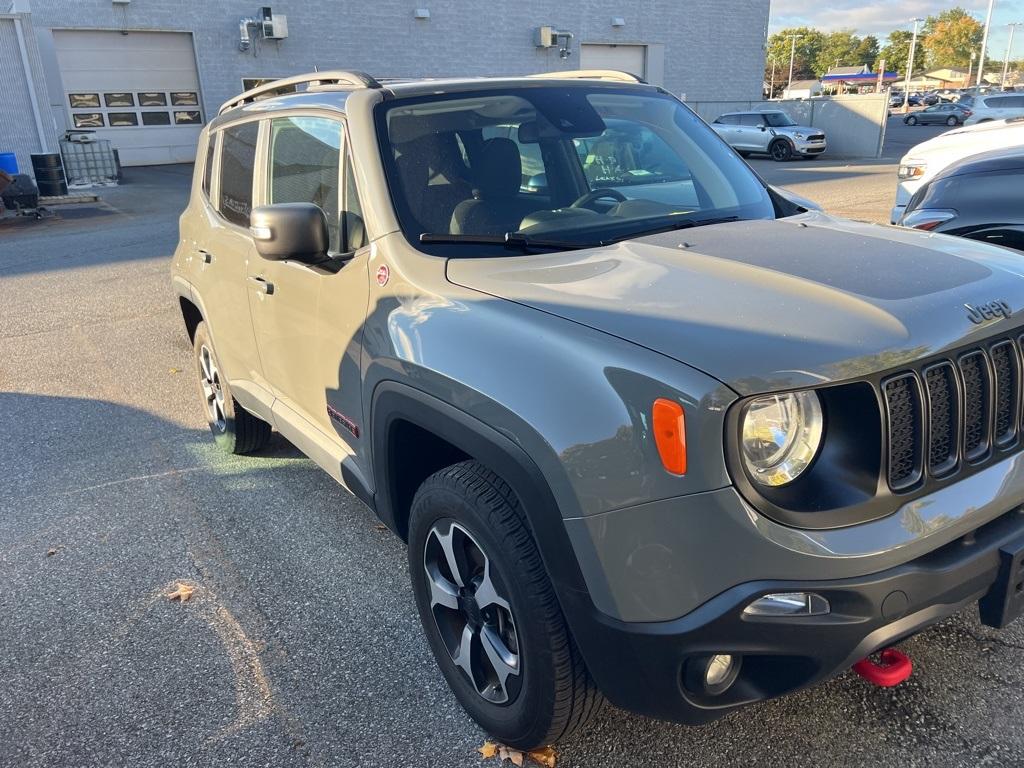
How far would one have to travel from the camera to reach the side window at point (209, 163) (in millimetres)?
4490

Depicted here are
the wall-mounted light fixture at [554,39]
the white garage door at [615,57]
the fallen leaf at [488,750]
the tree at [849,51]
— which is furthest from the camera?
the tree at [849,51]

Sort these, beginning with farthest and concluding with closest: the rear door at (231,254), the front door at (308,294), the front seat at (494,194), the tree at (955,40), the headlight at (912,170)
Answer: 1. the tree at (955,40)
2. the headlight at (912,170)
3. the rear door at (231,254)
4. the front door at (308,294)
5. the front seat at (494,194)

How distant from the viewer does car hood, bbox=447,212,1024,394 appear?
1883 mm

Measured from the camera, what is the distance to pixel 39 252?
1182 cm

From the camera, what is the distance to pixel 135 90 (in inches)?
920

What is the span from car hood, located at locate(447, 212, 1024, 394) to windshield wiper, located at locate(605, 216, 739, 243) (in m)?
0.09

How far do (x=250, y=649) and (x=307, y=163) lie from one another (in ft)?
6.22

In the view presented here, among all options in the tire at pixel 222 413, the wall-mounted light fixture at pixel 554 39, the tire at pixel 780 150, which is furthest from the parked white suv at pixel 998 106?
the tire at pixel 222 413

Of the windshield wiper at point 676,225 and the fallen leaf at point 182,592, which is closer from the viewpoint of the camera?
the windshield wiper at point 676,225

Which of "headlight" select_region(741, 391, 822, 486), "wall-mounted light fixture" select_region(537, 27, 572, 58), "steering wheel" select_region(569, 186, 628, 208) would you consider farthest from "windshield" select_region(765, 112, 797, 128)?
"headlight" select_region(741, 391, 822, 486)

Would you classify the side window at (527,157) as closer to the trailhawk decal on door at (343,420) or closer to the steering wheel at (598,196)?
the steering wheel at (598,196)

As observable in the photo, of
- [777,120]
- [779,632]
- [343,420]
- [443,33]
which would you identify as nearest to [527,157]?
[343,420]

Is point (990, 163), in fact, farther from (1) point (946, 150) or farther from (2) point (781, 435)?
(2) point (781, 435)

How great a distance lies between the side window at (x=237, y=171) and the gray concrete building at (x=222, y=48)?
17635 millimetres
